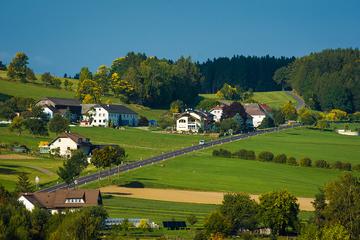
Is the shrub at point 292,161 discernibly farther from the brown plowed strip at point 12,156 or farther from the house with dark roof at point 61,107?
the house with dark roof at point 61,107

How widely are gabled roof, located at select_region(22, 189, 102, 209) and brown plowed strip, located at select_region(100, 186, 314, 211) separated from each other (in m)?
9.12

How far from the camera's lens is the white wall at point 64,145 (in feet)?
387

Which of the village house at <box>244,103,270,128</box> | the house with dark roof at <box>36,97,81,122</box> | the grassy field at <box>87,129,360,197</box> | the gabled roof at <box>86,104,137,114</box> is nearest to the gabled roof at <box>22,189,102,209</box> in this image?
the grassy field at <box>87,129,360,197</box>

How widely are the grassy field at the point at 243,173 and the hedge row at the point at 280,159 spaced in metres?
1.35

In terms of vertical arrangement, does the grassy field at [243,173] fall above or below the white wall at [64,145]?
below

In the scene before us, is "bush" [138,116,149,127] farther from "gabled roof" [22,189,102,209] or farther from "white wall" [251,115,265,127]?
"gabled roof" [22,189,102,209]

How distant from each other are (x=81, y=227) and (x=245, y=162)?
52621mm

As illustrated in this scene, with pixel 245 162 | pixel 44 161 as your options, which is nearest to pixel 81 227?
pixel 44 161

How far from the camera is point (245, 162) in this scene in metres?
116

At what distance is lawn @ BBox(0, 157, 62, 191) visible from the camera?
95500 mm

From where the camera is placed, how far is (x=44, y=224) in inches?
2672

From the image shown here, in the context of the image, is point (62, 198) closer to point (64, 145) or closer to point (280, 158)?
point (64, 145)

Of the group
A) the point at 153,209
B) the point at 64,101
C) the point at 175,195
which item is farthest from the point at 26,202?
the point at 64,101

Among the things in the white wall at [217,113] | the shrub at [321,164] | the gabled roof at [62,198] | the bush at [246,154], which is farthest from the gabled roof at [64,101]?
the gabled roof at [62,198]
